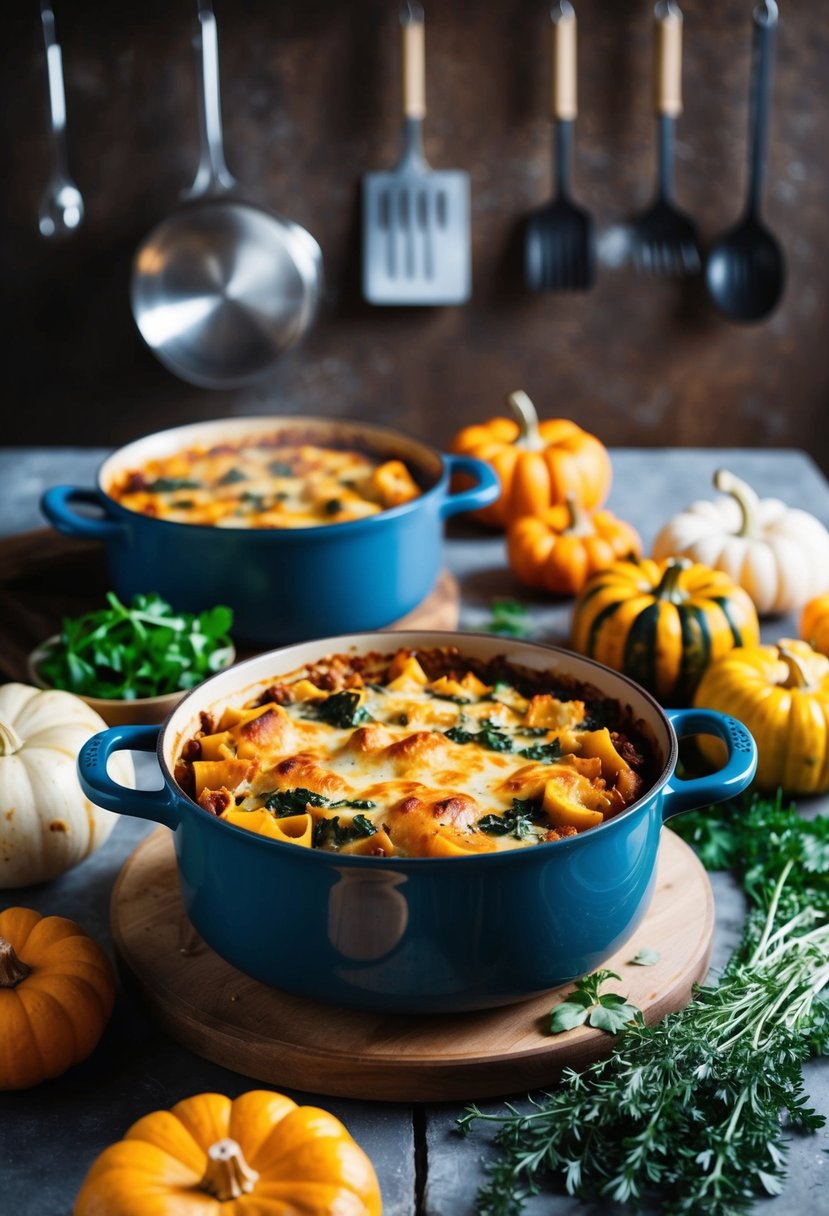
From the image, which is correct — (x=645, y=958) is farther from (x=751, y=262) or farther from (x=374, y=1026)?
(x=751, y=262)

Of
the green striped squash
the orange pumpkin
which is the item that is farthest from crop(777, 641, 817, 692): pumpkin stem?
the orange pumpkin

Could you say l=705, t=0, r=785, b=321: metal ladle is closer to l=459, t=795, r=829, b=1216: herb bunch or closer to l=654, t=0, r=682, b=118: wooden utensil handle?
l=654, t=0, r=682, b=118: wooden utensil handle

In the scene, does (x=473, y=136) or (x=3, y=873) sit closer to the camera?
(x=3, y=873)

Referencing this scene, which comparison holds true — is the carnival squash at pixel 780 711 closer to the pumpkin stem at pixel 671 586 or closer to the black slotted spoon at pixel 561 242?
the pumpkin stem at pixel 671 586

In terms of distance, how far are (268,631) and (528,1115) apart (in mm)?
1119

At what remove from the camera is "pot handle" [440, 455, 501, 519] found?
248cm

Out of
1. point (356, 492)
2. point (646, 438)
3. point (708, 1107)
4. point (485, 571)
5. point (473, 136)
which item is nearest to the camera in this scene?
point (708, 1107)

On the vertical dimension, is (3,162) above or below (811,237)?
above

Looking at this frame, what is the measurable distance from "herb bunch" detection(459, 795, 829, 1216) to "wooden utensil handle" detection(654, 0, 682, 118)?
2.56 metres

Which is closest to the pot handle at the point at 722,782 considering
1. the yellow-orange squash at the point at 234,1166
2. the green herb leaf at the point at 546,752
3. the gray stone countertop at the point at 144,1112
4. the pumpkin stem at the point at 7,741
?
the green herb leaf at the point at 546,752

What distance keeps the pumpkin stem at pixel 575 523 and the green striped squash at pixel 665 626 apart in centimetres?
34

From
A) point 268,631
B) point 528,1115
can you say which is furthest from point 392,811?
point 268,631

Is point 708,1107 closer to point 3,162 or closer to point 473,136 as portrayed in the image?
point 473,136

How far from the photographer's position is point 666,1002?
61.6 inches
